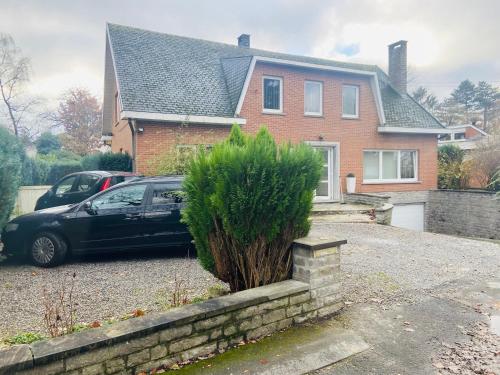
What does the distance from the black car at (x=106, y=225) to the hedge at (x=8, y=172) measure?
51cm

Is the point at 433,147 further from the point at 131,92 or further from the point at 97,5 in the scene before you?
the point at 97,5

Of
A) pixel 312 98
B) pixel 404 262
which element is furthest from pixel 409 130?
pixel 404 262

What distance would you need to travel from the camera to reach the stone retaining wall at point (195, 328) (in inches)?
102

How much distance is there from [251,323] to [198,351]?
581 mm

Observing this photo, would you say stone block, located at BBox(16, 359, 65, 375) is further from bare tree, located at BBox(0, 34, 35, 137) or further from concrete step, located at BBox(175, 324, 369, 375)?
bare tree, located at BBox(0, 34, 35, 137)

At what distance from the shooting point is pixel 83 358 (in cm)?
263

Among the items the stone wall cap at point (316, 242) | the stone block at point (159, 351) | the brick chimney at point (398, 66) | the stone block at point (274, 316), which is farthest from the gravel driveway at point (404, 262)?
the brick chimney at point (398, 66)

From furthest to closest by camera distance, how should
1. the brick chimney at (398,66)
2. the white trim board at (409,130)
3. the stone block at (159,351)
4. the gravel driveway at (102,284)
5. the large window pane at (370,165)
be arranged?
the brick chimney at (398,66)
the large window pane at (370,165)
the white trim board at (409,130)
the gravel driveway at (102,284)
the stone block at (159,351)

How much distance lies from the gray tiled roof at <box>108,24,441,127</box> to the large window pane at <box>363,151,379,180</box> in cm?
160

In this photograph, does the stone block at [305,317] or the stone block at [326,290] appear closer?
the stone block at [305,317]

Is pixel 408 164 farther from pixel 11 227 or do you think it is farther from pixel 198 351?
pixel 198 351

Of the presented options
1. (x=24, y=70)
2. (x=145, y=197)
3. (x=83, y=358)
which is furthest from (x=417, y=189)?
(x=24, y=70)

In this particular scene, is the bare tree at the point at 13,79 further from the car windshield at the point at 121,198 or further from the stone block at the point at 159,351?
the stone block at the point at 159,351

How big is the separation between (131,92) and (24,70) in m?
19.1
